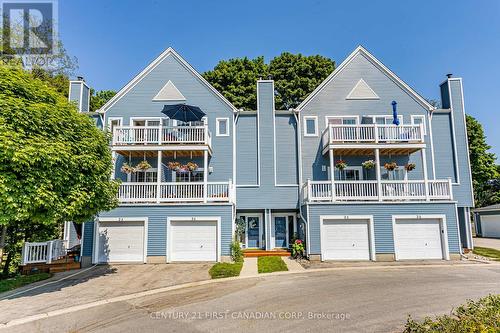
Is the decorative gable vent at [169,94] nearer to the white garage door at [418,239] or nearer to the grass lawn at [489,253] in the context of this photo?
the white garage door at [418,239]

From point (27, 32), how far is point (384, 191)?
32.5m

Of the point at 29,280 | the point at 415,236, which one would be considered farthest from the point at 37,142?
the point at 415,236

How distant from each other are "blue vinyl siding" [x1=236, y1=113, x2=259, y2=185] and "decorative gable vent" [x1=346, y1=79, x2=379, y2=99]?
6.04 meters

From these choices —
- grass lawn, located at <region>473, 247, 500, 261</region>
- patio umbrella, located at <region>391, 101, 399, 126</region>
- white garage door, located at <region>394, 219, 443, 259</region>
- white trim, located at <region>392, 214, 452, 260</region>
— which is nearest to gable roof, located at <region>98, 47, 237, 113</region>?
patio umbrella, located at <region>391, 101, 399, 126</region>

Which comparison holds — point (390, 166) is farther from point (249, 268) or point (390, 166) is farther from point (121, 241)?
point (121, 241)

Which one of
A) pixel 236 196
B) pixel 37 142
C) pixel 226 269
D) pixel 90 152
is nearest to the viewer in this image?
pixel 37 142

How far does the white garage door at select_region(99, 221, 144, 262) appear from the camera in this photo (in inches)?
539

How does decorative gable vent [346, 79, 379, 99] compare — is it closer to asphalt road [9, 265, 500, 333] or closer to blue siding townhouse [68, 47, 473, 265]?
blue siding townhouse [68, 47, 473, 265]

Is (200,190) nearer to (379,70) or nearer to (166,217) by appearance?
(166,217)

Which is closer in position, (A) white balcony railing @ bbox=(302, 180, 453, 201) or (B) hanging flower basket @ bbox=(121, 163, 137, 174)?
(A) white balcony railing @ bbox=(302, 180, 453, 201)

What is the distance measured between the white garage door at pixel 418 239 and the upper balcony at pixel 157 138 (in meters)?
10.5

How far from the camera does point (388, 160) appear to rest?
16.8 m

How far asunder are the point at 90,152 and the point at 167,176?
6.43 m

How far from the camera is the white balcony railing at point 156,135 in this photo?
585 inches
